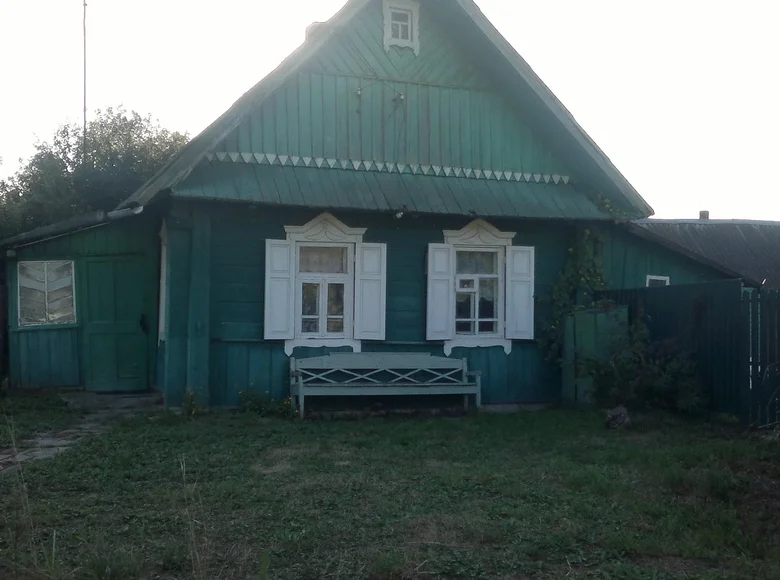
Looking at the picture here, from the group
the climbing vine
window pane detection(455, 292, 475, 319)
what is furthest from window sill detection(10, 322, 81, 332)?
the climbing vine

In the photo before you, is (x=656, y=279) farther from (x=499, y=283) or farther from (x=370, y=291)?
(x=370, y=291)

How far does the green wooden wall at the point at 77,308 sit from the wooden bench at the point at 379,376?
3480mm

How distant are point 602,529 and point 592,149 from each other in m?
7.56

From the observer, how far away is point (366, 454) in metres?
8.52

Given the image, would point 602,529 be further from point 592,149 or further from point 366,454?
point 592,149

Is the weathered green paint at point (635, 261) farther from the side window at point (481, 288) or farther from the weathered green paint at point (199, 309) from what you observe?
the weathered green paint at point (199, 309)

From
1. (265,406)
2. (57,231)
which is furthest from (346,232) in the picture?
(57,231)

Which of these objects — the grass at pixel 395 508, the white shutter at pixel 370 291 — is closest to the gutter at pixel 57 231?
the white shutter at pixel 370 291

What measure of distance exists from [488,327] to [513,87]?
3.45 m

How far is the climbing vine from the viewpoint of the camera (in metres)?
12.6

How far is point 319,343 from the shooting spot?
461 inches

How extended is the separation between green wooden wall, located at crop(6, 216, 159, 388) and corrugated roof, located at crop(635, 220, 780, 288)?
1739cm

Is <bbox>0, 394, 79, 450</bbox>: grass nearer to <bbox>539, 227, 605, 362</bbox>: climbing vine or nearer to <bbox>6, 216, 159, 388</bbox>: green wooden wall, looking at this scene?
<bbox>6, 216, 159, 388</bbox>: green wooden wall

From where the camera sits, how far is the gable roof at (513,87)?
424 inches
